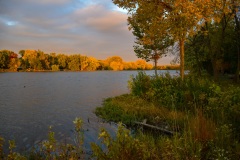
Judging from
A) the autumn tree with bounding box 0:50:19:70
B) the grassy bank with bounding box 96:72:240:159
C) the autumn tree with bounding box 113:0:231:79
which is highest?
the autumn tree with bounding box 0:50:19:70

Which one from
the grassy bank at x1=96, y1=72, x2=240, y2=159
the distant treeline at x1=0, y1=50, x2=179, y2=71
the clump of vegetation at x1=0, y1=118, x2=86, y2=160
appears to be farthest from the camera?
the distant treeline at x1=0, y1=50, x2=179, y2=71

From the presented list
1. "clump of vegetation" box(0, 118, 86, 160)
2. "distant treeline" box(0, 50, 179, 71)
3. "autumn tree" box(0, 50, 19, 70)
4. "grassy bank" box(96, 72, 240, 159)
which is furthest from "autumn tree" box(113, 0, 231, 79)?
"autumn tree" box(0, 50, 19, 70)

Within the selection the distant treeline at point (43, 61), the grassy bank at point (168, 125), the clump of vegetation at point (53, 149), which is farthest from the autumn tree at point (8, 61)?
the clump of vegetation at point (53, 149)

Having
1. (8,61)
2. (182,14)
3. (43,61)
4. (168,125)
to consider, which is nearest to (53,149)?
(168,125)

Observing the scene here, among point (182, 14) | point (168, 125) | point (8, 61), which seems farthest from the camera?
point (8, 61)

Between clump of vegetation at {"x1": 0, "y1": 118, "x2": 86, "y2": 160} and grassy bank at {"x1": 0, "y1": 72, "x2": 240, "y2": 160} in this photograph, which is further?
grassy bank at {"x1": 0, "y1": 72, "x2": 240, "y2": 160}

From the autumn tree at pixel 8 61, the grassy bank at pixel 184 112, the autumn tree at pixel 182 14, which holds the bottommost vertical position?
the grassy bank at pixel 184 112

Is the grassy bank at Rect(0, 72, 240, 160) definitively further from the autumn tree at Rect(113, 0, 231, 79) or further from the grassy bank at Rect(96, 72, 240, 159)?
the autumn tree at Rect(113, 0, 231, 79)

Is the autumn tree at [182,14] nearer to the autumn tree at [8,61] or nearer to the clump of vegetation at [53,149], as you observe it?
the clump of vegetation at [53,149]

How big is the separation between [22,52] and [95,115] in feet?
504

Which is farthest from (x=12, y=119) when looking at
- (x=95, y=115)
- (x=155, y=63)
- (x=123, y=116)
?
(x=155, y=63)

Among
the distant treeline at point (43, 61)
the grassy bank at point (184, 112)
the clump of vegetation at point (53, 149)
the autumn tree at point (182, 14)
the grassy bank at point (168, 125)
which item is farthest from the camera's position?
the distant treeline at point (43, 61)

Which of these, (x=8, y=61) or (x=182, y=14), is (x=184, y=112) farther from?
(x=8, y=61)

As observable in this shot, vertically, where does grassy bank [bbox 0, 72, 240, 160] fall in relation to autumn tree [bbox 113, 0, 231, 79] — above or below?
below
